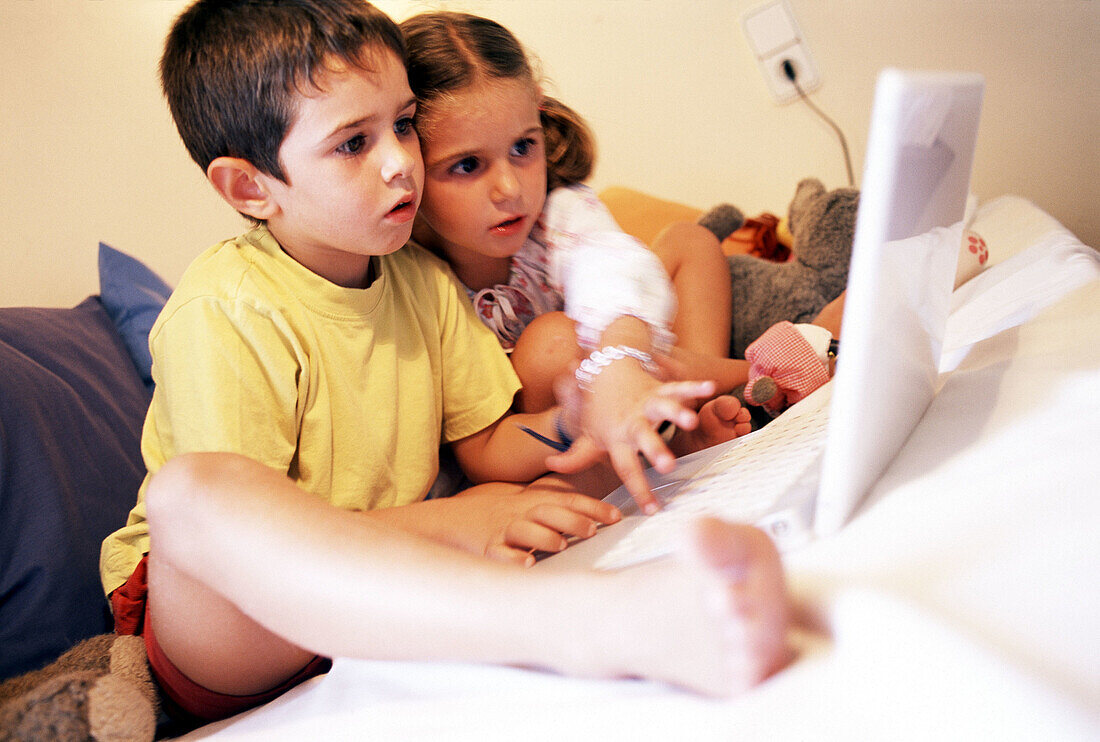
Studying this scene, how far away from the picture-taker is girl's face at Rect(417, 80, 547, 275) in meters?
0.85

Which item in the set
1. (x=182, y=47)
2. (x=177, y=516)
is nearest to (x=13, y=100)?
(x=182, y=47)

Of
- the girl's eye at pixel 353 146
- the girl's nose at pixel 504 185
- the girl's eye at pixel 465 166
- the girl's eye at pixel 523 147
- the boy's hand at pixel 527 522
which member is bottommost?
the boy's hand at pixel 527 522

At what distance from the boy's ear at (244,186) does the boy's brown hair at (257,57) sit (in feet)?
0.04

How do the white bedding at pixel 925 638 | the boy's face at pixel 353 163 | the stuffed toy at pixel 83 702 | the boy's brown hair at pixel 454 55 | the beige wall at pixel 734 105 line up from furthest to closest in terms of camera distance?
the beige wall at pixel 734 105
the boy's brown hair at pixel 454 55
the boy's face at pixel 353 163
the stuffed toy at pixel 83 702
the white bedding at pixel 925 638

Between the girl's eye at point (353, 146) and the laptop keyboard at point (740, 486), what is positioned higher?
the girl's eye at point (353, 146)

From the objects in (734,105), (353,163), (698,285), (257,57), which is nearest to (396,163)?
(353,163)

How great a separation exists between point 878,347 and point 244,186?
61cm

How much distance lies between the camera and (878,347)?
16.9 inches

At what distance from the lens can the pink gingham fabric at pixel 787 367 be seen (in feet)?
Answer: 2.91

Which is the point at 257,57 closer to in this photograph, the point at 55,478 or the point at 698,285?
the point at 55,478

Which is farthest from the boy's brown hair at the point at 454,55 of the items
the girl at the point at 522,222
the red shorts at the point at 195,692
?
the red shorts at the point at 195,692

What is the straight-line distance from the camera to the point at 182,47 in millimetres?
746

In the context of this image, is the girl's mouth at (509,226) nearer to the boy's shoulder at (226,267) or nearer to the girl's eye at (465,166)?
the girl's eye at (465,166)

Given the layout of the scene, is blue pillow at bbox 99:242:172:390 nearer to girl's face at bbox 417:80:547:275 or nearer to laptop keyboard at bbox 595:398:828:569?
girl's face at bbox 417:80:547:275
